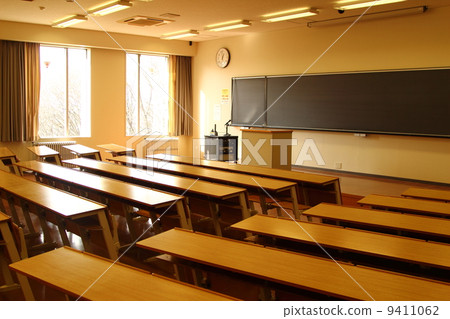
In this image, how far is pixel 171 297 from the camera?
1.78 metres

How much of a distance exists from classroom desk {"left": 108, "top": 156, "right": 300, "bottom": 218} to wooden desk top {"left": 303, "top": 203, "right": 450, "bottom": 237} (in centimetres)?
83

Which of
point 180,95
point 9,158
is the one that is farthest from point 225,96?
point 9,158

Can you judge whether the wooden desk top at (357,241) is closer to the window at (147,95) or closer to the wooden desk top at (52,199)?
the wooden desk top at (52,199)

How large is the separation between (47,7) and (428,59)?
6.43m

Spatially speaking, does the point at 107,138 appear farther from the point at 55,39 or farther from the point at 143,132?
the point at 55,39

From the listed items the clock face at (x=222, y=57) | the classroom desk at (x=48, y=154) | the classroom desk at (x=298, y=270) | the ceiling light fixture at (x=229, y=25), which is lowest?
the classroom desk at (x=298, y=270)

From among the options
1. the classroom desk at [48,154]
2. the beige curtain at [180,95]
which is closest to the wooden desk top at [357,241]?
the classroom desk at [48,154]

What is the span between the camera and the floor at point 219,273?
2.33m

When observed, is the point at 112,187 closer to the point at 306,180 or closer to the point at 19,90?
the point at 306,180

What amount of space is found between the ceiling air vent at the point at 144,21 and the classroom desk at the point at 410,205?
590cm

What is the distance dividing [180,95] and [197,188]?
7.73 metres

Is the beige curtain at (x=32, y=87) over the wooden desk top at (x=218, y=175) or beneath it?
over

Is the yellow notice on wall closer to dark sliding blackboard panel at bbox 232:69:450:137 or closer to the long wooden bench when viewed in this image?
dark sliding blackboard panel at bbox 232:69:450:137

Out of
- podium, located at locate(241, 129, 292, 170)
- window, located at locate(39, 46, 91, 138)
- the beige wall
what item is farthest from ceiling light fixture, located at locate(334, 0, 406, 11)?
window, located at locate(39, 46, 91, 138)
